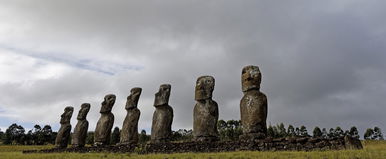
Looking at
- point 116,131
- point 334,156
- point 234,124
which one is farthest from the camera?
point 234,124

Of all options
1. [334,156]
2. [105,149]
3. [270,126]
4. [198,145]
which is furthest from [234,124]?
[334,156]

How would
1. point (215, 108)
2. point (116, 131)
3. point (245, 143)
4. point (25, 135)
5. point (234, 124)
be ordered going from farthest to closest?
point (25, 135)
point (234, 124)
point (116, 131)
point (215, 108)
point (245, 143)

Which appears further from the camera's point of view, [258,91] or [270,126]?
[270,126]

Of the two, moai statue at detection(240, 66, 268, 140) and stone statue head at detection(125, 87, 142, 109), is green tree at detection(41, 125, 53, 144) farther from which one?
moai statue at detection(240, 66, 268, 140)

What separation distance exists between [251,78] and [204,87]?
3212mm

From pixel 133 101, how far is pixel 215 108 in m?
7.50

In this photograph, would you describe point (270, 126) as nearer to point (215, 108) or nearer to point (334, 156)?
point (215, 108)

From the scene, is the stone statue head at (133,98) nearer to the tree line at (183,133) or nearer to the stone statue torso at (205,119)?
the stone statue torso at (205,119)

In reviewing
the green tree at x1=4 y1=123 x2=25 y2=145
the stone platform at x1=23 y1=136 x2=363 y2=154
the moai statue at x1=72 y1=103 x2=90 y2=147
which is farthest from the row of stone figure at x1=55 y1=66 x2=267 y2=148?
the green tree at x1=4 y1=123 x2=25 y2=145

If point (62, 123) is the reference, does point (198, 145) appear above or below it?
below

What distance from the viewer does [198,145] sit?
57.3ft

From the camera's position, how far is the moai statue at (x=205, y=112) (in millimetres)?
19000

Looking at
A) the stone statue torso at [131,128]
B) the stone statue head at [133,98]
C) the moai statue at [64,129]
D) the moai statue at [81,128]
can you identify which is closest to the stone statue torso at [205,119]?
the stone statue torso at [131,128]

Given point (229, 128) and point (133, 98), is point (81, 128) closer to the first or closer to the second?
point (133, 98)
